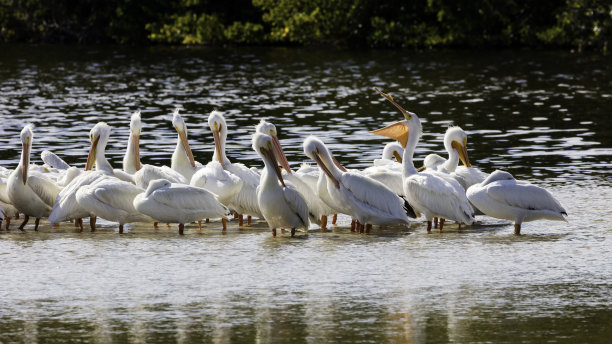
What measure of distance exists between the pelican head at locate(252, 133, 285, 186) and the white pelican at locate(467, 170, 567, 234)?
1823 millimetres

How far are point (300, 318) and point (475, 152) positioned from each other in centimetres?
880

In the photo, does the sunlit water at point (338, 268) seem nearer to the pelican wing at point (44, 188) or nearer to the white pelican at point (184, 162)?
the pelican wing at point (44, 188)

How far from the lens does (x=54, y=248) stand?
9.50 m

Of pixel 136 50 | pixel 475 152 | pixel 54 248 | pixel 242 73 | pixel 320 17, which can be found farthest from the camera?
pixel 136 50

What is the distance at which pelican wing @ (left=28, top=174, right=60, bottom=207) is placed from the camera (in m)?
10.7

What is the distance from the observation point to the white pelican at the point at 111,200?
32.9ft

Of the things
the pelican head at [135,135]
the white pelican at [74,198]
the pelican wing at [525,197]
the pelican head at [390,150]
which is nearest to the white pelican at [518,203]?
the pelican wing at [525,197]

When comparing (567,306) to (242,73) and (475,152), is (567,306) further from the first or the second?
(242,73)

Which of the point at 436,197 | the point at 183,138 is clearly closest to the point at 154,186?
the point at 183,138

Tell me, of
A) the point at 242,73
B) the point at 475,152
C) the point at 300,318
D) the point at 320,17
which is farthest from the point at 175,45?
the point at 300,318

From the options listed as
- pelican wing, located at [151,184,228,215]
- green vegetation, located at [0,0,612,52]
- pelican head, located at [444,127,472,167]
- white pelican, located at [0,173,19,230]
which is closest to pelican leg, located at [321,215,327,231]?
pelican wing, located at [151,184,228,215]

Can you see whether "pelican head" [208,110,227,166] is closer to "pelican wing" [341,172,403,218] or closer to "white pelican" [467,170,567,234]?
"pelican wing" [341,172,403,218]

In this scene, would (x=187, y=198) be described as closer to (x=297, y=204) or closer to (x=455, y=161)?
(x=297, y=204)

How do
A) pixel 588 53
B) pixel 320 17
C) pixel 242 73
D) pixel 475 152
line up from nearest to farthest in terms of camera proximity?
1. pixel 475 152
2. pixel 242 73
3. pixel 588 53
4. pixel 320 17
